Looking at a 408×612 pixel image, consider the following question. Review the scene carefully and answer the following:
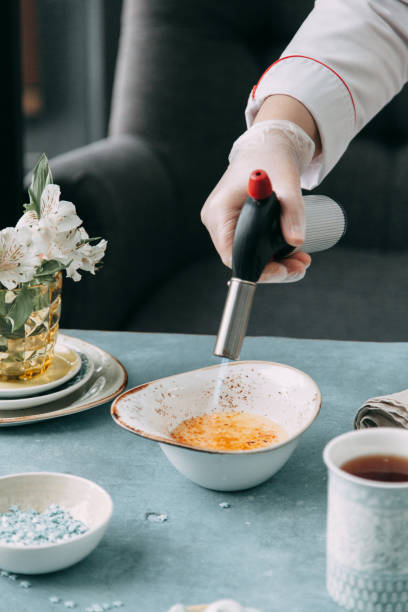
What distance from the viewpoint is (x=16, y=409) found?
0.85m

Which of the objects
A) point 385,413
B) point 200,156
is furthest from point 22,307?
point 200,156

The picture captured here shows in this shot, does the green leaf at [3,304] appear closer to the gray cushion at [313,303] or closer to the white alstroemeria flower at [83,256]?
the white alstroemeria flower at [83,256]

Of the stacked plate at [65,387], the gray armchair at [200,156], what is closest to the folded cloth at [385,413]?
the stacked plate at [65,387]

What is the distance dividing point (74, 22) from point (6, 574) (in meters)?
2.66

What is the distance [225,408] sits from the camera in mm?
807

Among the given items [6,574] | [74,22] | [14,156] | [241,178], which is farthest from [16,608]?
[74,22]

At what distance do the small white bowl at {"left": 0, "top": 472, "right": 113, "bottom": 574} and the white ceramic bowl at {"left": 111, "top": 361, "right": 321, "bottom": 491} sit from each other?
0.07 meters

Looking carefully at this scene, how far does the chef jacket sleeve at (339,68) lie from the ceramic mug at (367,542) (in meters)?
0.66

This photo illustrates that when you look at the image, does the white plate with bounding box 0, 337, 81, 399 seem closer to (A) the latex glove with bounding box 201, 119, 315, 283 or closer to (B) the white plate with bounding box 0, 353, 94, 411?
(B) the white plate with bounding box 0, 353, 94, 411

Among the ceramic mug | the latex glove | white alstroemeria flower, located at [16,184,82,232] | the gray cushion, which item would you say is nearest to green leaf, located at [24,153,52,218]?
white alstroemeria flower, located at [16,184,82,232]

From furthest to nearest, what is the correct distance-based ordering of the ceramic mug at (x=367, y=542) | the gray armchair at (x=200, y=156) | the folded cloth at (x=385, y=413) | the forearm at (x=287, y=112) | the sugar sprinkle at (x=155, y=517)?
the gray armchair at (x=200, y=156), the forearm at (x=287, y=112), the folded cloth at (x=385, y=413), the sugar sprinkle at (x=155, y=517), the ceramic mug at (x=367, y=542)

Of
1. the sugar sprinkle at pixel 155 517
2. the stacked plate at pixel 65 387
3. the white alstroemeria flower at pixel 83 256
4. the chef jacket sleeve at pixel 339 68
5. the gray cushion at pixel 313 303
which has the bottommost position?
the gray cushion at pixel 313 303

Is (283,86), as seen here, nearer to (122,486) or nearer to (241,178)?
(241,178)

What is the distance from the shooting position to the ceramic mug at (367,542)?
0.50m
